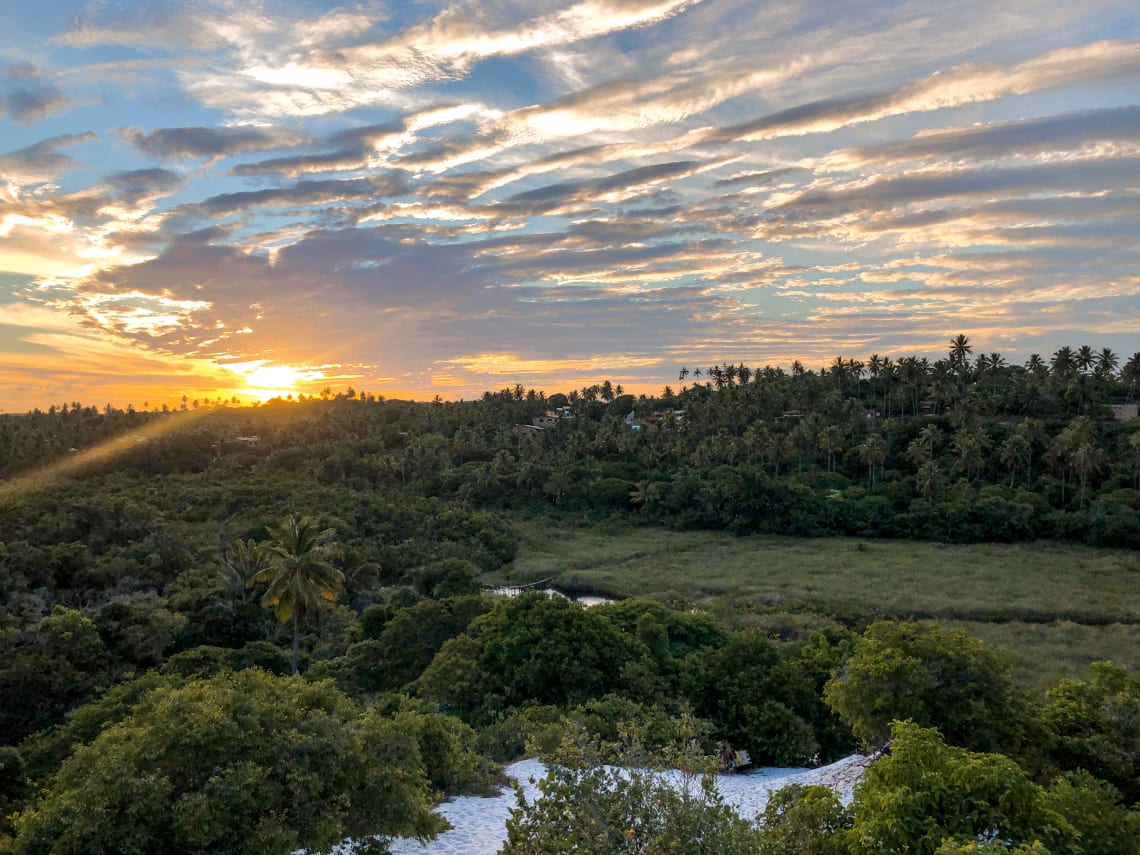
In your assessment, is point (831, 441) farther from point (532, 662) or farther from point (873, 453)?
point (532, 662)

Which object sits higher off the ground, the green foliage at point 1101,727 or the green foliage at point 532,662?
the green foliage at point 1101,727

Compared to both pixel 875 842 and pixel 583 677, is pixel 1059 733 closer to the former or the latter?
pixel 875 842

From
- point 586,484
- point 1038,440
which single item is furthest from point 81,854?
point 1038,440

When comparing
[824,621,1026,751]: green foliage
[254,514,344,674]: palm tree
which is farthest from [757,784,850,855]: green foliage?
[254,514,344,674]: palm tree

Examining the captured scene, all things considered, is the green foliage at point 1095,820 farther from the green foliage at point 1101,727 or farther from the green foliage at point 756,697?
the green foliage at point 756,697

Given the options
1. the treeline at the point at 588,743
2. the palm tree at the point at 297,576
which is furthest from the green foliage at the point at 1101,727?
the palm tree at the point at 297,576

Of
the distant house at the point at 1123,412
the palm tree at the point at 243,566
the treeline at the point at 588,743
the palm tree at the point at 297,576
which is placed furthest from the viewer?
the distant house at the point at 1123,412
